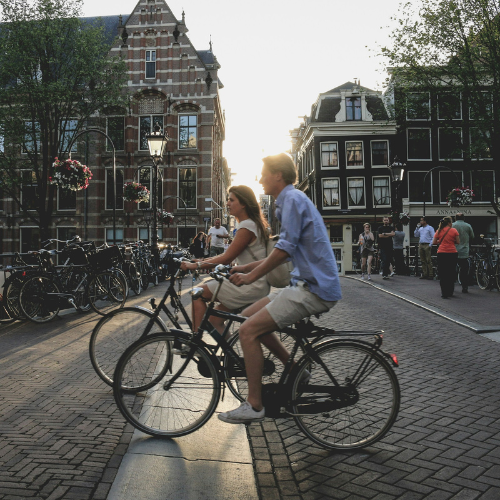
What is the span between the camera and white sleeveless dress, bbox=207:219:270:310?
147 inches

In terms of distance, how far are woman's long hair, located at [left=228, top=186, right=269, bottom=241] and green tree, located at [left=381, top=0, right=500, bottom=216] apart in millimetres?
21547

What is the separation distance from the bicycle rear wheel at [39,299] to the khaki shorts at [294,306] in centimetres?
587

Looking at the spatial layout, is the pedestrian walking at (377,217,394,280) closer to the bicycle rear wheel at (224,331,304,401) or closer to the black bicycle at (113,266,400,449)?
the bicycle rear wheel at (224,331,304,401)

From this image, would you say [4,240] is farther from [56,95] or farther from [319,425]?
[319,425]

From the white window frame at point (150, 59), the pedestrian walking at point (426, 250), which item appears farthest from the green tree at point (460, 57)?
the white window frame at point (150, 59)

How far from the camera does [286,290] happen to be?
3.12 meters

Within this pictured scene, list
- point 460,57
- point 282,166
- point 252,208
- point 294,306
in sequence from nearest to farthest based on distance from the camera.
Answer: point 294,306, point 282,166, point 252,208, point 460,57

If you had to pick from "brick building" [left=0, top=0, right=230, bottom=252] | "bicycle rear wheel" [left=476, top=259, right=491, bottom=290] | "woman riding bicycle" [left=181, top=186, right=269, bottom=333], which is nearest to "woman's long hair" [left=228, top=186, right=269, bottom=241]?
"woman riding bicycle" [left=181, top=186, right=269, bottom=333]

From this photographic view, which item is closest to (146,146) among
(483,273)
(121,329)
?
(483,273)

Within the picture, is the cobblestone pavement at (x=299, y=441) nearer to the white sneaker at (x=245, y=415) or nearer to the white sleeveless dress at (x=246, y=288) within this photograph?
the white sneaker at (x=245, y=415)

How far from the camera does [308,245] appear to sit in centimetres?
312

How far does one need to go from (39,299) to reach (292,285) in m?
5.93

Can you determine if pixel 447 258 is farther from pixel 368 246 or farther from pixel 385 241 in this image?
pixel 368 246

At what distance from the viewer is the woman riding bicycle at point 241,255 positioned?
3717 mm
